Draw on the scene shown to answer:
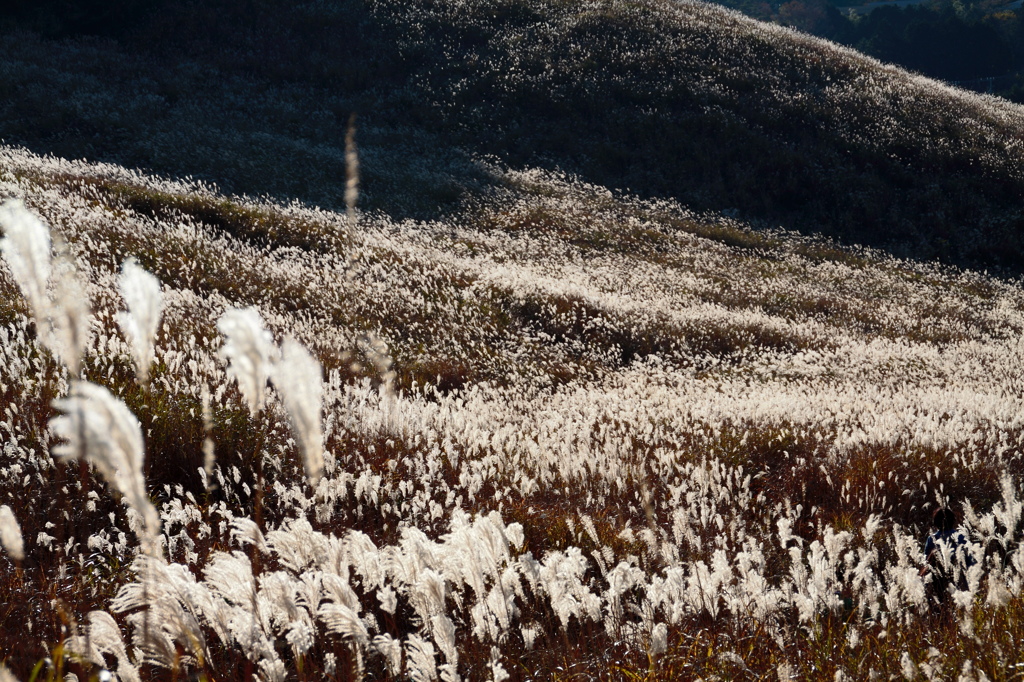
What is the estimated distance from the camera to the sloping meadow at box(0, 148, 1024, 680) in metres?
1.88

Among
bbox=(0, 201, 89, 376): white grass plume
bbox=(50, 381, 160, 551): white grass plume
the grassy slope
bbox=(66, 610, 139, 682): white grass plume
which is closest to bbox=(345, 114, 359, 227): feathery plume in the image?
the grassy slope

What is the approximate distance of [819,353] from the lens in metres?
12.7

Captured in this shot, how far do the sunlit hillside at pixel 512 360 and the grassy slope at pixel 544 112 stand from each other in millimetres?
215

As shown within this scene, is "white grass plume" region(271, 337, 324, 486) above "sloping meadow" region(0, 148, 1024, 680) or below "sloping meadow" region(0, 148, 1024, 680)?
above

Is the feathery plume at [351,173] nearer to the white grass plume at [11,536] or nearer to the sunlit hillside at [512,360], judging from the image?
the sunlit hillside at [512,360]

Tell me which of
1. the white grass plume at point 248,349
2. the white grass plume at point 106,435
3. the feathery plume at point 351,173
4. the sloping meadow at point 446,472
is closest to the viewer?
the white grass plume at point 106,435

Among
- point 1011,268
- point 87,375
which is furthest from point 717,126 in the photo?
point 87,375

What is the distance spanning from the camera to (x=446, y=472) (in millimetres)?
4438

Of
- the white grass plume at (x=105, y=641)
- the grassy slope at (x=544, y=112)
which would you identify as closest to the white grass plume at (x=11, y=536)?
the white grass plume at (x=105, y=641)

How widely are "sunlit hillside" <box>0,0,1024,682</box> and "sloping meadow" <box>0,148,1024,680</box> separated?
0.03m

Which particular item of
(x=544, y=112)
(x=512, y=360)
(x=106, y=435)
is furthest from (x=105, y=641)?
(x=544, y=112)

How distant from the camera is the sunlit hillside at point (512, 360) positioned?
2119 millimetres

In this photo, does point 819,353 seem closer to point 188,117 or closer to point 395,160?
point 395,160

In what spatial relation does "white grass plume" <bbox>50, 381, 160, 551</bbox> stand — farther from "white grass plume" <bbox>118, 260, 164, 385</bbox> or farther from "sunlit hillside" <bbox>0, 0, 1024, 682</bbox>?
"white grass plume" <bbox>118, 260, 164, 385</bbox>
